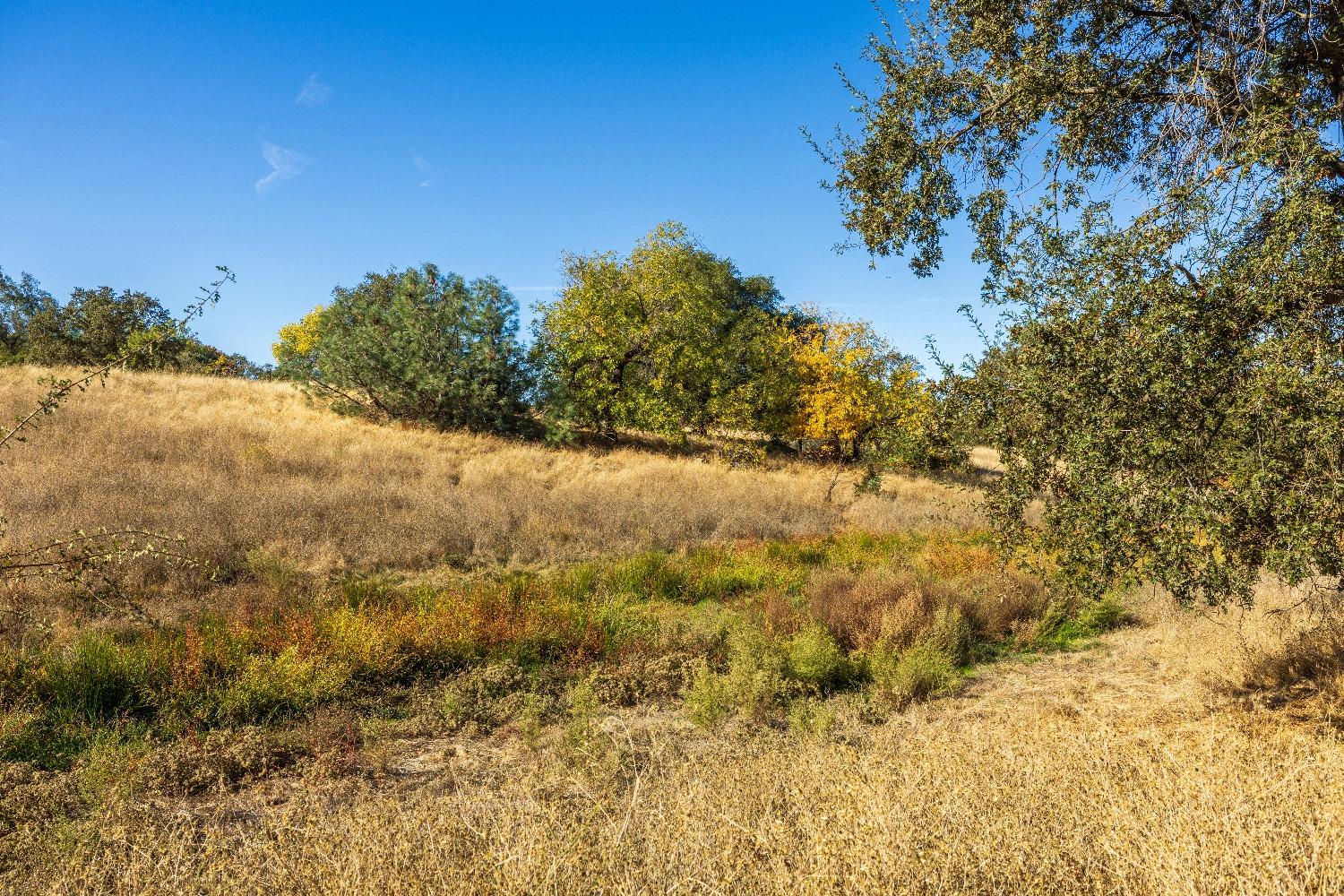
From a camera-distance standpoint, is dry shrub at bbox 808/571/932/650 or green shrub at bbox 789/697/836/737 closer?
green shrub at bbox 789/697/836/737

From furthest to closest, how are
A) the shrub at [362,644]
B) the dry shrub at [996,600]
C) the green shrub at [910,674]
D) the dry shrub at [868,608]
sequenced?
1. the dry shrub at [996,600]
2. the dry shrub at [868,608]
3. the green shrub at [910,674]
4. the shrub at [362,644]

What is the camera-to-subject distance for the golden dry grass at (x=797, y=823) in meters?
3.10

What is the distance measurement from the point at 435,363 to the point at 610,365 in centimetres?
768

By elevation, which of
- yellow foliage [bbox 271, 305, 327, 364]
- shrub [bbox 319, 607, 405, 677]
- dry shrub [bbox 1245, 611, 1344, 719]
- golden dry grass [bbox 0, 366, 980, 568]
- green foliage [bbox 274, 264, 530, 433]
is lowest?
shrub [bbox 319, 607, 405, 677]

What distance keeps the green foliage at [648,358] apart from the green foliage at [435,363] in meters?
1.89

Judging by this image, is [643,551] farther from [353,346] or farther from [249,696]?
[353,346]

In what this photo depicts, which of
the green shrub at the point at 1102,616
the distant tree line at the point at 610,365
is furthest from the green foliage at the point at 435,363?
the green shrub at the point at 1102,616

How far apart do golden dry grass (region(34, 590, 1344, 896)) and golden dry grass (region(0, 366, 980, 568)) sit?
3.53 m

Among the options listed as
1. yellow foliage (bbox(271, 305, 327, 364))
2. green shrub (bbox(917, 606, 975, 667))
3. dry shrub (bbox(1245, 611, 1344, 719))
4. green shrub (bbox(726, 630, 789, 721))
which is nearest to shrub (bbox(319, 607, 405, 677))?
green shrub (bbox(726, 630, 789, 721))

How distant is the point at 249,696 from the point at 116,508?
6827 mm

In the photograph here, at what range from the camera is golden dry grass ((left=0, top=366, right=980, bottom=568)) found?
11.1 metres

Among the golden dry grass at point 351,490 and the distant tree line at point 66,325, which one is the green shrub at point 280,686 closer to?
the golden dry grass at point 351,490

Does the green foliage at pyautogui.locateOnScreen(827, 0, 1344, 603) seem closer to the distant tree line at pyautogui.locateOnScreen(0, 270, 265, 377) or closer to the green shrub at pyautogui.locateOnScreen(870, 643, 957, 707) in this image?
the green shrub at pyautogui.locateOnScreen(870, 643, 957, 707)

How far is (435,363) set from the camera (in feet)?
77.5
